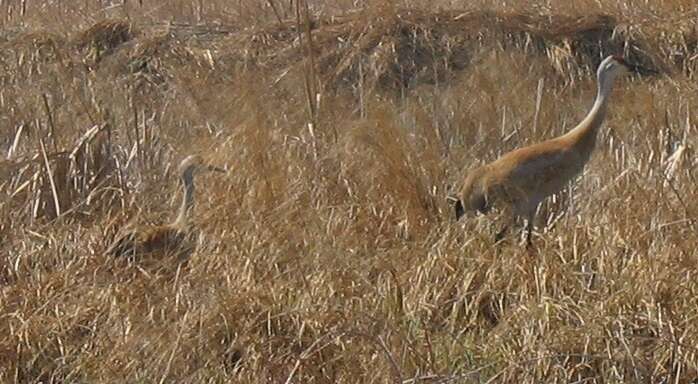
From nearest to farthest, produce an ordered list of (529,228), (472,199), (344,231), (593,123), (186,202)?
(529,228), (344,231), (472,199), (186,202), (593,123)

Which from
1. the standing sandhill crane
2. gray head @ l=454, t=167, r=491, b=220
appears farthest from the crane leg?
the standing sandhill crane

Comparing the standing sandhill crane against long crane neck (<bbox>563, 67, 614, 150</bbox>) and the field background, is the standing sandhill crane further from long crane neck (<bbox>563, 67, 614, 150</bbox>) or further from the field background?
long crane neck (<bbox>563, 67, 614, 150</bbox>)

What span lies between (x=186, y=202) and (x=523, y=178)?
1423 millimetres

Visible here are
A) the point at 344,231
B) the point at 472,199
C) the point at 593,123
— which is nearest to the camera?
the point at 344,231

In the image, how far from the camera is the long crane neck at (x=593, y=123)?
6.45m

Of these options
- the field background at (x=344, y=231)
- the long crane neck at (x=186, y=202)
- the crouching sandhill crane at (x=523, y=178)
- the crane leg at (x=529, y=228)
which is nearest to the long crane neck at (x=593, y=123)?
the crouching sandhill crane at (x=523, y=178)

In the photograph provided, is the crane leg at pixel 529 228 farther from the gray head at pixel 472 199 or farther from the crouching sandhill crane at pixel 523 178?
the gray head at pixel 472 199

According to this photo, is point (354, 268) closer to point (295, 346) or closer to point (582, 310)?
point (295, 346)

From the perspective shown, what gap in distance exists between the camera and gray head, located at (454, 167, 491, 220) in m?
6.14

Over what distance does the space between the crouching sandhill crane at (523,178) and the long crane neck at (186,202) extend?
113 centimetres

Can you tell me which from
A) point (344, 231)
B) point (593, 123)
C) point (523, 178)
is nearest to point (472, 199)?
point (523, 178)

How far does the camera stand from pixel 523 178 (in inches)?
244

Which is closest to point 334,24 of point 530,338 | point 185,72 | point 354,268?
point 185,72

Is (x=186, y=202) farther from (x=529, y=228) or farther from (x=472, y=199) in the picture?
(x=529, y=228)
